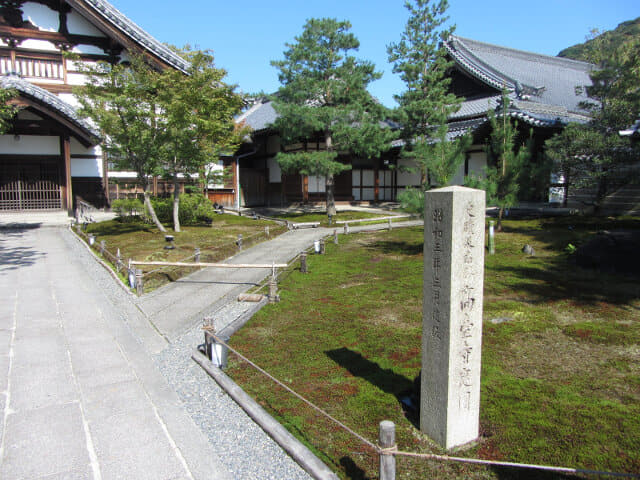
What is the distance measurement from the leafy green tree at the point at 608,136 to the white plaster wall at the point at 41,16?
23285mm

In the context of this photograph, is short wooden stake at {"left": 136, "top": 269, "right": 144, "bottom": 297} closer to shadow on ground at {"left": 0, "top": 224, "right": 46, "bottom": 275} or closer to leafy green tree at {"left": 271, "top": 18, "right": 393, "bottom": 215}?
shadow on ground at {"left": 0, "top": 224, "right": 46, "bottom": 275}

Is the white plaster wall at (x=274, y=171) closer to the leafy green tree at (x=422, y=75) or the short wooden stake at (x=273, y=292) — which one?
the leafy green tree at (x=422, y=75)

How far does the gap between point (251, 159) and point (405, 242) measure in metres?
19.5

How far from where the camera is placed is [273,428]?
15.2ft

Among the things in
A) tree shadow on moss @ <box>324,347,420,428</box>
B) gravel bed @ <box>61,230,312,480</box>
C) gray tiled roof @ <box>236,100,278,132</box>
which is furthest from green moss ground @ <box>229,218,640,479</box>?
gray tiled roof @ <box>236,100,278,132</box>

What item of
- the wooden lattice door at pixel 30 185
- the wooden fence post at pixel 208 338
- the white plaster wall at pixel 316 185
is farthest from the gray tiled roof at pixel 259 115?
the wooden fence post at pixel 208 338

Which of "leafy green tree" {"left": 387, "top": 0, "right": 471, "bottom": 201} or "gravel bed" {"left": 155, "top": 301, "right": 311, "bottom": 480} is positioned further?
"leafy green tree" {"left": 387, "top": 0, "right": 471, "bottom": 201}

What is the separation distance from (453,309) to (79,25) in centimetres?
2533

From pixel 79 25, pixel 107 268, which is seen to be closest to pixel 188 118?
pixel 107 268

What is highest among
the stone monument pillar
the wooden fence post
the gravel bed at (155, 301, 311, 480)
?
the stone monument pillar

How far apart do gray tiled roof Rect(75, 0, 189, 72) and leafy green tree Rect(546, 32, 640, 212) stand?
1719cm

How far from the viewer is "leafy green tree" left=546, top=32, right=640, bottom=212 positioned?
Result: 15.0 metres

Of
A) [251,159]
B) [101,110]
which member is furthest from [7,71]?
[251,159]

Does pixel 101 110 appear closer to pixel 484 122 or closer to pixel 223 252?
pixel 223 252
